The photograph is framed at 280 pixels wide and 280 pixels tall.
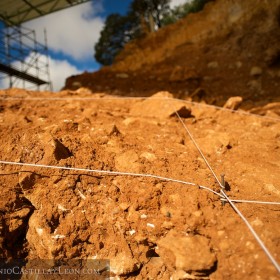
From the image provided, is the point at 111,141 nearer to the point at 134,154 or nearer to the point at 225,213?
the point at 134,154

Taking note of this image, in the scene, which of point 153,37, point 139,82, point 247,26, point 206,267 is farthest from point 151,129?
point 153,37

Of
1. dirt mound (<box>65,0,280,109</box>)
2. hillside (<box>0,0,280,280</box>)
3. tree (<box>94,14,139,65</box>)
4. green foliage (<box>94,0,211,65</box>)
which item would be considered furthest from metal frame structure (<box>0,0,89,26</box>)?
hillside (<box>0,0,280,280</box>)

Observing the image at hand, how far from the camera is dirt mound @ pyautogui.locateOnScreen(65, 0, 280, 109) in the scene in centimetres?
595

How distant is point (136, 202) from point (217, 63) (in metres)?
5.86

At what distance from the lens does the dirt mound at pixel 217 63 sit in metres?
5.95

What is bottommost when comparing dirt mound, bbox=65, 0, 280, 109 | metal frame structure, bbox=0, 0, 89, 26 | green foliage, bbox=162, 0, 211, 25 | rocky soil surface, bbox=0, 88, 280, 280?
rocky soil surface, bbox=0, 88, 280, 280

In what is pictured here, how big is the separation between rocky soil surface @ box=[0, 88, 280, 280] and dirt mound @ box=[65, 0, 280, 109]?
10.3 ft

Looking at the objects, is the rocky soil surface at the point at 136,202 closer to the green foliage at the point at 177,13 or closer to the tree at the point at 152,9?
the green foliage at the point at 177,13

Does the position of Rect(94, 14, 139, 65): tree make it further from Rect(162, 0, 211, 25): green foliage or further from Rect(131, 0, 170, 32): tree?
Rect(162, 0, 211, 25): green foliage

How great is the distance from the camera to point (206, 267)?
1577 millimetres

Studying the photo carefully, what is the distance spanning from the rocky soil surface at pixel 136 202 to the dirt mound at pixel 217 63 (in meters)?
3.12

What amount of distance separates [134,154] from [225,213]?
98 centimetres

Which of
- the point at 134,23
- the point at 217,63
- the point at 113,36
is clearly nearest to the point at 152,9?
the point at 134,23

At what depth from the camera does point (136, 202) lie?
202 cm
